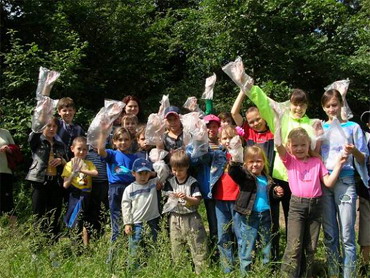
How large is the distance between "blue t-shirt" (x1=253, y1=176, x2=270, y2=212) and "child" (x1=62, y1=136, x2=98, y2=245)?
157 cm

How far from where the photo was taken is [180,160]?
3.70m

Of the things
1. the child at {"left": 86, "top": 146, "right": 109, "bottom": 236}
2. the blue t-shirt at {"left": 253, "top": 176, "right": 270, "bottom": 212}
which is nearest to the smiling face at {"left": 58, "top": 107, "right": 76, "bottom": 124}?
the child at {"left": 86, "top": 146, "right": 109, "bottom": 236}

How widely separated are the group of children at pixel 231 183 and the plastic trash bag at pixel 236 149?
0.02 m

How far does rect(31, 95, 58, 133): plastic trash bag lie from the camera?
3881 mm

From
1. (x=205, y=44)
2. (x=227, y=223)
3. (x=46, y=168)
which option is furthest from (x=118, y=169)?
(x=205, y=44)

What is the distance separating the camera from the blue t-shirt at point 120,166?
13.0ft

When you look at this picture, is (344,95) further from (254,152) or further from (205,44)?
(205,44)

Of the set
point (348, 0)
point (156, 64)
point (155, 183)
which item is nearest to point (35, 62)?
point (156, 64)

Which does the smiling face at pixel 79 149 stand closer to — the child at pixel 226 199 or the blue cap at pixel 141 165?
the blue cap at pixel 141 165

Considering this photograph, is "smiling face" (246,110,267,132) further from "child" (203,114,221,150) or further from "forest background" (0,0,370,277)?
"forest background" (0,0,370,277)

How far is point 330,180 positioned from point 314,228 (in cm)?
40

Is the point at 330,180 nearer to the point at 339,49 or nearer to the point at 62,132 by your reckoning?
the point at 62,132

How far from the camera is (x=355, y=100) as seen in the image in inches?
364

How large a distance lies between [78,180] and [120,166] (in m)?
0.59
